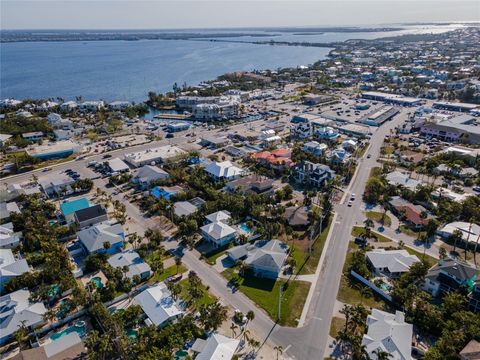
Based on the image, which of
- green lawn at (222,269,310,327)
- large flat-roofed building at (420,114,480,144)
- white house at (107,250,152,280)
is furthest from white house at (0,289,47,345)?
large flat-roofed building at (420,114,480,144)

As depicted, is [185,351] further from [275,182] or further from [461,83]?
[461,83]

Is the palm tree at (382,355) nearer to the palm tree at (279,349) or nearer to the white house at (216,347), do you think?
the palm tree at (279,349)

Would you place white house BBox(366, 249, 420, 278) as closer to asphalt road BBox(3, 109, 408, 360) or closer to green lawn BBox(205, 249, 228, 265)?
asphalt road BBox(3, 109, 408, 360)

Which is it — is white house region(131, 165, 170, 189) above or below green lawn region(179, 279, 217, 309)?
above

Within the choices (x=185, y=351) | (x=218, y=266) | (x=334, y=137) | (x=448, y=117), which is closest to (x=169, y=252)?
(x=218, y=266)

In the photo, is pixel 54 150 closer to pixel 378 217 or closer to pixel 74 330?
pixel 74 330

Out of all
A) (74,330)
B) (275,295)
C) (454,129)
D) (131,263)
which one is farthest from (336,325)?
(454,129)
